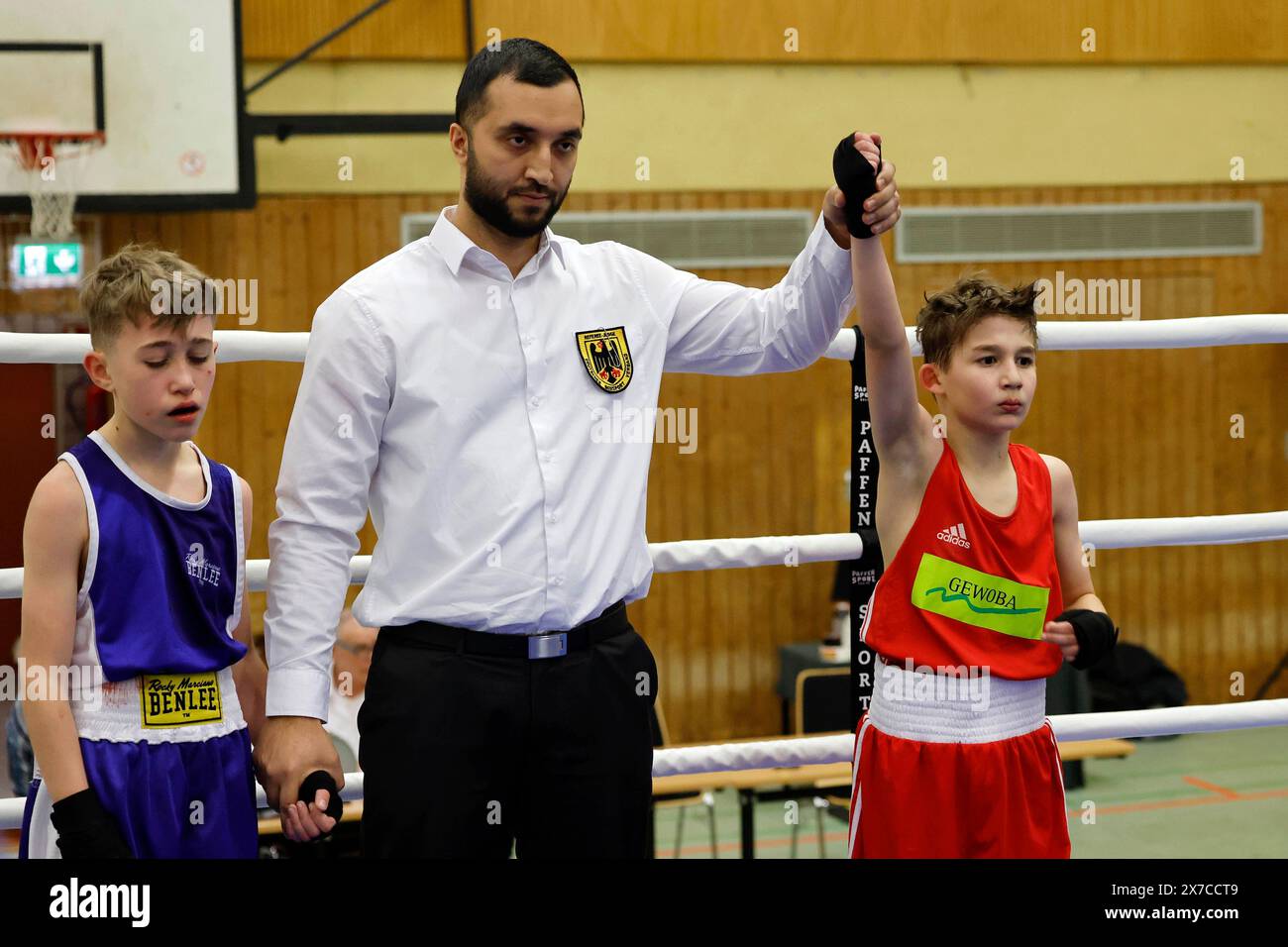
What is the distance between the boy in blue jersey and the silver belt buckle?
0.35m

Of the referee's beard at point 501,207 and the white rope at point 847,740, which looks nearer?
the referee's beard at point 501,207

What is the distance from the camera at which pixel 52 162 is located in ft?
17.5

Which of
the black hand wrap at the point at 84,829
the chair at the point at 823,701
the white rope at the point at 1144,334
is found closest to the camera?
the black hand wrap at the point at 84,829

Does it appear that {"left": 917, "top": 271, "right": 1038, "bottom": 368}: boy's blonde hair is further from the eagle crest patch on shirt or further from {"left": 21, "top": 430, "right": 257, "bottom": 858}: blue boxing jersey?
{"left": 21, "top": 430, "right": 257, "bottom": 858}: blue boxing jersey

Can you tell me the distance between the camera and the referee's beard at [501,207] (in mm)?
1583

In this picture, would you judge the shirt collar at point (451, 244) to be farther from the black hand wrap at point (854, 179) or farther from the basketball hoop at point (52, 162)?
the basketball hoop at point (52, 162)

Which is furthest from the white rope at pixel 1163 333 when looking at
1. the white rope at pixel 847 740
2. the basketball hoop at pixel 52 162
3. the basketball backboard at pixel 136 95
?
the basketball hoop at pixel 52 162

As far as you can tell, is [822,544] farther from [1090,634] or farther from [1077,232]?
[1077,232]

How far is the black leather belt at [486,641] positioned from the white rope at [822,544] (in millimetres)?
292

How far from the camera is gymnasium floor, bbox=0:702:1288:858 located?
4621mm

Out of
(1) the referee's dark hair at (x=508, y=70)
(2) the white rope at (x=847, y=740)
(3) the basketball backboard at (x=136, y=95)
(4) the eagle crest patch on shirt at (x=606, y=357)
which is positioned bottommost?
(2) the white rope at (x=847, y=740)
